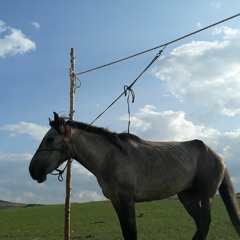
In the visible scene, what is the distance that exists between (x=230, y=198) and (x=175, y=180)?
1613 millimetres

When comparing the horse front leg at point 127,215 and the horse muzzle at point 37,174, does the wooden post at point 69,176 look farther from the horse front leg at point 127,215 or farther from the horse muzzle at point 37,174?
the horse front leg at point 127,215

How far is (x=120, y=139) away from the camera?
8.23 meters

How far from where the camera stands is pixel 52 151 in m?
8.01

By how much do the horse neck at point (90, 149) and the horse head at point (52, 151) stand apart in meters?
0.17

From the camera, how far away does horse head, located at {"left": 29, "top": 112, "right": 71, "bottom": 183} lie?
25.9 ft

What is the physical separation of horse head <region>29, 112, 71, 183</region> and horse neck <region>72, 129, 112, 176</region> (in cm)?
17

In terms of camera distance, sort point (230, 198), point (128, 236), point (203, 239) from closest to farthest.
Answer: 1. point (128, 236)
2. point (203, 239)
3. point (230, 198)

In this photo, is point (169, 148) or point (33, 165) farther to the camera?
point (169, 148)

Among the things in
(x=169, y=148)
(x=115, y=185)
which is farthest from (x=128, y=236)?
(x=169, y=148)

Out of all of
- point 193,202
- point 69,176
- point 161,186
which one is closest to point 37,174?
point 161,186

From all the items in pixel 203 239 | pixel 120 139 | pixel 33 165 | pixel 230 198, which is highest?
pixel 120 139

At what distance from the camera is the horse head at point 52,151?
7891mm

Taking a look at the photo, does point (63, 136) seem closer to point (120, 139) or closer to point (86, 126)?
point (86, 126)

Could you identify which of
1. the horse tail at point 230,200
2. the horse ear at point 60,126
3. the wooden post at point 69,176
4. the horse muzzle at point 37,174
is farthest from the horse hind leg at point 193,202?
the wooden post at point 69,176
